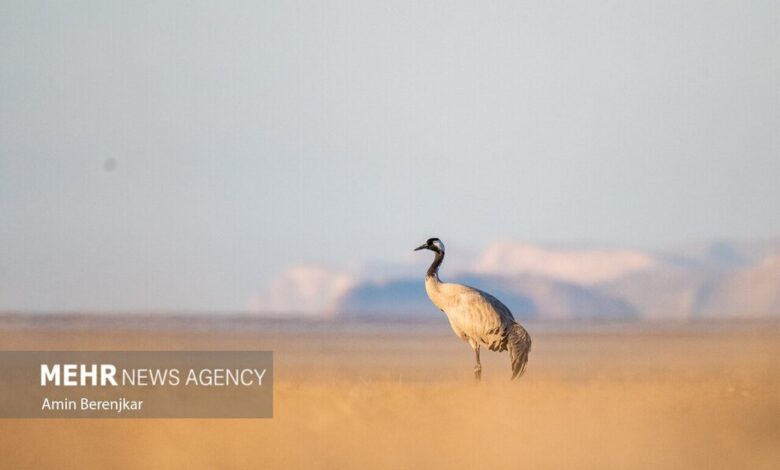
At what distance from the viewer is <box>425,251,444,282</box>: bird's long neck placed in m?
22.1

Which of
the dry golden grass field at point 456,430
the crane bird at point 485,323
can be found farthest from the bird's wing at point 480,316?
the dry golden grass field at point 456,430

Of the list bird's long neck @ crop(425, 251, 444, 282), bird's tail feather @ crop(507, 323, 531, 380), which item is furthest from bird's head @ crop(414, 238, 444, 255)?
bird's tail feather @ crop(507, 323, 531, 380)

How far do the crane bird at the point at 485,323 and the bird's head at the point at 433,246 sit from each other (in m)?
0.97

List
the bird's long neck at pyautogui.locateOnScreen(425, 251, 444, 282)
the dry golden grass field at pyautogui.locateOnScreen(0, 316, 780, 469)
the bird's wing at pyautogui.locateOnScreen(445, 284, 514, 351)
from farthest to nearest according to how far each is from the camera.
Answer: the bird's long neck at pyautogui.locateOnScreen(425, 251, 444, 282)
the bird's wing at pyautogui.locateOnScreen(445, 284, 514, 351)
the dry golden grass field at pyautogui.locateOnScreen(0, 316, 780, 469)

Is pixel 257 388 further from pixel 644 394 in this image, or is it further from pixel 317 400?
pixel 644 394

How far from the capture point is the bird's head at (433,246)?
73.8 feet

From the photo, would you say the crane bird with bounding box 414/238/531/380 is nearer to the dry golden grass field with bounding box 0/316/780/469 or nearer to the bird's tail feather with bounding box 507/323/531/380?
the bird's tail feather with bounding box 507/323/531/380

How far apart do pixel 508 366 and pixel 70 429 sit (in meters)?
12.1

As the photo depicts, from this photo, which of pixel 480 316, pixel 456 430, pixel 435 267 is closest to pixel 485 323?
pixel 480 316

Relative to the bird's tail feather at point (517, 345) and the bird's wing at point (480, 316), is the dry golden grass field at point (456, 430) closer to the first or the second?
the bird's tail feather at point (517, 345)

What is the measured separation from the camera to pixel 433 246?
74.0 ft

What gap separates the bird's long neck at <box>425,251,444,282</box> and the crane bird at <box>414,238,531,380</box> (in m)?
0.48

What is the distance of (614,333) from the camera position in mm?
56656

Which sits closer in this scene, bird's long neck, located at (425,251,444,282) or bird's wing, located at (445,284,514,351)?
bird's wing, located at (445,284,514,351)
